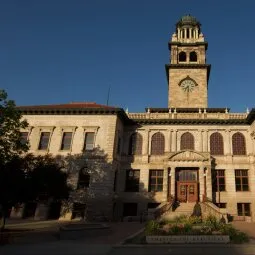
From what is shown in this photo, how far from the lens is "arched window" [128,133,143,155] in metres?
32.1

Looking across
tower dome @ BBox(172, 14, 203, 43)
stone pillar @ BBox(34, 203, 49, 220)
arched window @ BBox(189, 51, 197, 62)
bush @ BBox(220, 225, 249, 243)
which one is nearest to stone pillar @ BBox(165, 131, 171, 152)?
stone pillar @ BBox(34, 203, 49, 220)

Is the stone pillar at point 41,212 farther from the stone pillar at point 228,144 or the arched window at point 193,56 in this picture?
the arched window at point 193,56

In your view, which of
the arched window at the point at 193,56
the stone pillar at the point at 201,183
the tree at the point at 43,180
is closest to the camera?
the tree at the point at 43,180

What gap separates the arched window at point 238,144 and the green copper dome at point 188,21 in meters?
23.9

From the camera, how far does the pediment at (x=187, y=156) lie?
29.1m

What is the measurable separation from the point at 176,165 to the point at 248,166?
7.92 meters

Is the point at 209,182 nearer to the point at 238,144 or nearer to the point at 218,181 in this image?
the point at 218,181

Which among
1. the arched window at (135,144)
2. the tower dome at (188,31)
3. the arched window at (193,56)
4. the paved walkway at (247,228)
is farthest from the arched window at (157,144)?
the tower dome at (188,31)

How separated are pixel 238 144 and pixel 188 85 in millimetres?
13429

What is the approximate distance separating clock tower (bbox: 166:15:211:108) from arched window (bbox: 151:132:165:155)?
8.89 metres

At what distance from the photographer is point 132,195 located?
98.6ft

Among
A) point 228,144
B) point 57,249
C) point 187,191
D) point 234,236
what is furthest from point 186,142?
point 57,249

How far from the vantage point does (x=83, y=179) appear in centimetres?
2859

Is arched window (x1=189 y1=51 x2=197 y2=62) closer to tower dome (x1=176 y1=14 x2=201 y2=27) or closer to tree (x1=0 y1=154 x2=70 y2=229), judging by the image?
tower dome (x1=176 y1=14 x2=201 y2=27)
